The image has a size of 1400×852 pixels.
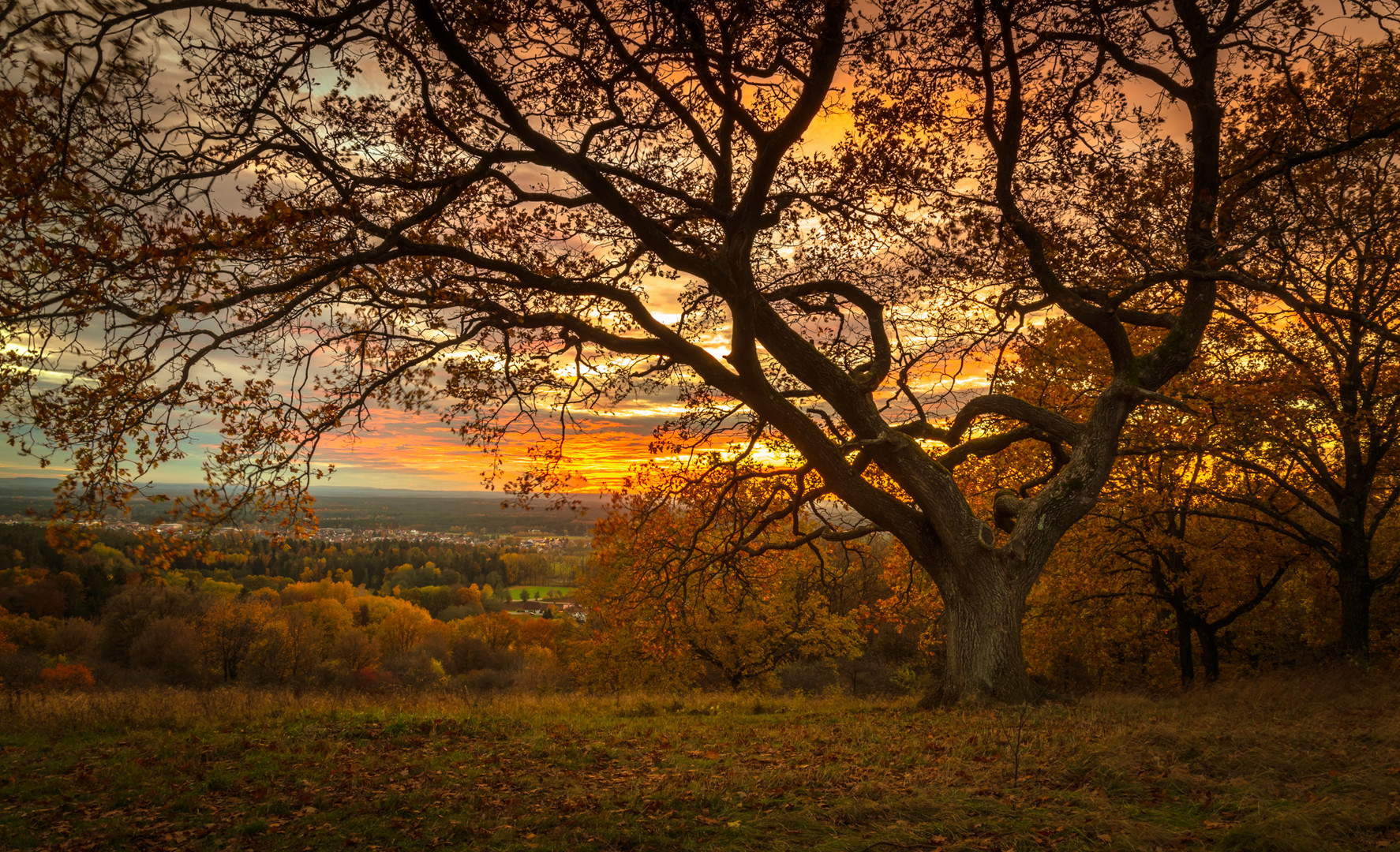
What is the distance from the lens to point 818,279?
13.0 meters

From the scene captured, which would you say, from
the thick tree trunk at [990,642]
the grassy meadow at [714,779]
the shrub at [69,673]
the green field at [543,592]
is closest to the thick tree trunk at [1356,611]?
the grassy meadow at [714,779]

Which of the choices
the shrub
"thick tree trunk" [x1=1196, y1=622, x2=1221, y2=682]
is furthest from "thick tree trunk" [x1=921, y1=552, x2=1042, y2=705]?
the shrub

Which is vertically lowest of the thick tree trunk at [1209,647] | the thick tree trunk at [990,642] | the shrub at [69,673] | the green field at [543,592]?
the green field at [543,592]

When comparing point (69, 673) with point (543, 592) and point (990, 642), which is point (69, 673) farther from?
point (543, 592)

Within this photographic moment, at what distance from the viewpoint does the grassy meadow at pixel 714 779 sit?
5020 millimetres

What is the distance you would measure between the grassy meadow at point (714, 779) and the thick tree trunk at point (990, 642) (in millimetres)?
595

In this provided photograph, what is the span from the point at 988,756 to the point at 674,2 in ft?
27.9

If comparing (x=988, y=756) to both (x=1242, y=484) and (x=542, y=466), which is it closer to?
(x=542, y=466)

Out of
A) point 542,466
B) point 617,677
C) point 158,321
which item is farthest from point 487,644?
point 158,321

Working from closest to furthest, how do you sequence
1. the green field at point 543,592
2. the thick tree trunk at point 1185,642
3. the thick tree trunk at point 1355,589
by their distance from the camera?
the thick tree trunk at point 1355,589 → the thick tree trunk at point 1185,642 → the green field at point 543,592

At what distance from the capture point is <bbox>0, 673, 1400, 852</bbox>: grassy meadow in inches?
198

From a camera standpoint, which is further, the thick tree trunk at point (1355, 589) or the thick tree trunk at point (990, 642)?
the thick tree trunk at point (1355, 589)

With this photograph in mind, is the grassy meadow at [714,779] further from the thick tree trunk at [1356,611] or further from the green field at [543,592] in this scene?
the green field at [543,592]

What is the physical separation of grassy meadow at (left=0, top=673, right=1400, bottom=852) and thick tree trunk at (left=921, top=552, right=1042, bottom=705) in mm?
595
